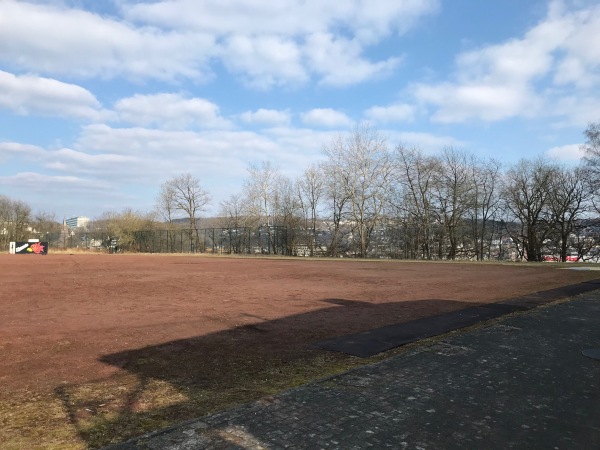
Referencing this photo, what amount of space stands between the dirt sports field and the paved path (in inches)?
18.7

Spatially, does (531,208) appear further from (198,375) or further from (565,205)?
(198,375)

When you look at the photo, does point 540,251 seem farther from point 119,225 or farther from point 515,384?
point 119,225

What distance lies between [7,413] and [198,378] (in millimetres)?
2046

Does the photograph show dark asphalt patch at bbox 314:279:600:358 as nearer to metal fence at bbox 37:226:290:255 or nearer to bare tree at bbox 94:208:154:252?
metal fence at bbox 37:226:290:255

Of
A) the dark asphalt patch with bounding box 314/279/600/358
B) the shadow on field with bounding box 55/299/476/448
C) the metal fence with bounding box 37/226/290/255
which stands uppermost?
the metal fence with bounding box 37/226/290/255

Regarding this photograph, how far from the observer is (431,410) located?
4.54 meters

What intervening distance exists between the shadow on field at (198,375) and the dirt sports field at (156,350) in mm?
16

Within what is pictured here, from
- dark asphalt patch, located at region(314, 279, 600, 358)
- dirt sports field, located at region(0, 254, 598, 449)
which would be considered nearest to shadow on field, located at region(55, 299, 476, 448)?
dirt sports field, located at region(0, 254, 598, 449)

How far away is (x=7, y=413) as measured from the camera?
4480 mm

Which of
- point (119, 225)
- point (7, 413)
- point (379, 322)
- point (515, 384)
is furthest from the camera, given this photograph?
point (119, 225)

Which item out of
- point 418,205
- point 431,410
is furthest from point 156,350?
point 418,205

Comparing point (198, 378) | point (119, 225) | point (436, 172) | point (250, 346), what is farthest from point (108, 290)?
point (119, 225)

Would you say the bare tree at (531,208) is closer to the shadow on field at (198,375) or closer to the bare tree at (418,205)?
the bare tree at (418,205)

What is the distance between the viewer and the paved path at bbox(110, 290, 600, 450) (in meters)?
3.79
